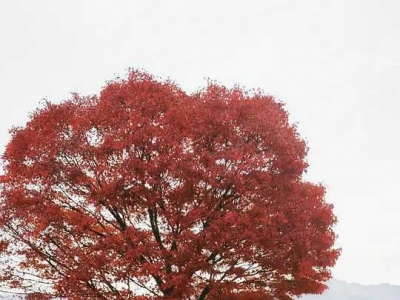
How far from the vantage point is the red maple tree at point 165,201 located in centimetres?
2292

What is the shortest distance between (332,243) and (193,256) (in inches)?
290

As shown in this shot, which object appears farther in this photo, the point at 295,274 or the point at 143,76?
the point at 143,76

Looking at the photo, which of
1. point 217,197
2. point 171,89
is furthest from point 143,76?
point 217,197

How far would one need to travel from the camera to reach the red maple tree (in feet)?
75.2

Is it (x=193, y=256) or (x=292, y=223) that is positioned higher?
(x=292, y=223)

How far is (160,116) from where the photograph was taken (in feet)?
82.4

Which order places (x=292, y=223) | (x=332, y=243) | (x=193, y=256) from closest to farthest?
(x=193, y=256), (x=292, y=223), (x=332, y=243)

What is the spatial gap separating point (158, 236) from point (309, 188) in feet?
25.0

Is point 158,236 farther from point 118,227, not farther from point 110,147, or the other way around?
point 110,147

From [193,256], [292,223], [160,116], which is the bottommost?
[193,256]

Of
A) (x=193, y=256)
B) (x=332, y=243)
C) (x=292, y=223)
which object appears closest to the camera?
(x=193, y=256)

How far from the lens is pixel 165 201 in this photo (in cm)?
2361

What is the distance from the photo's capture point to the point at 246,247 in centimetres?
2316

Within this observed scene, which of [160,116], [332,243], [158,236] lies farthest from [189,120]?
[332,243]
